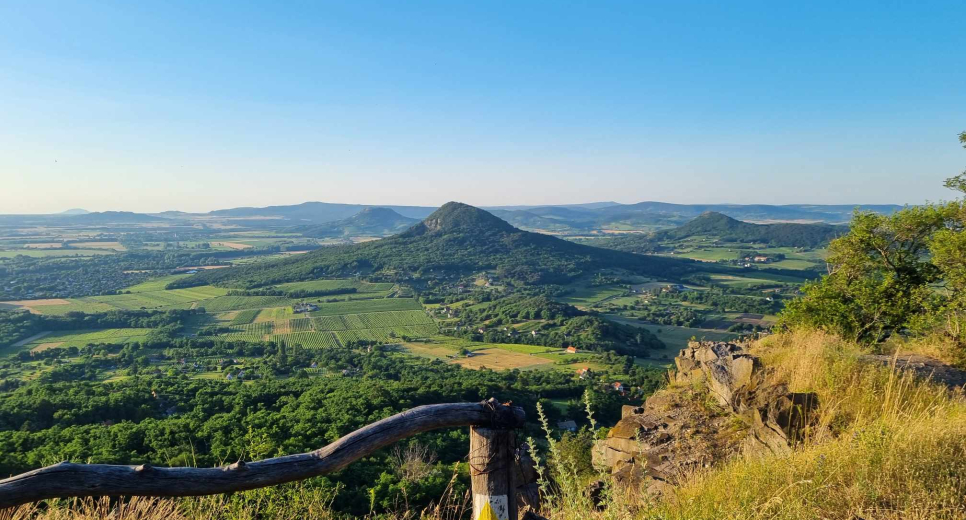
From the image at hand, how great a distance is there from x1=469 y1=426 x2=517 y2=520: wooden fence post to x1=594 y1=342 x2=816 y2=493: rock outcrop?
1917mm

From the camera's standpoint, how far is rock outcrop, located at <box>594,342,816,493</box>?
538cm

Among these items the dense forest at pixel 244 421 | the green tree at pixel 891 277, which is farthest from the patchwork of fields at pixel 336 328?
the green tree at pixel 891 277

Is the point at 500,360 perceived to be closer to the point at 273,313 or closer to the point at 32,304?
the point at 273,313

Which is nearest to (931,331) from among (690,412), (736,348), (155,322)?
(736,348)

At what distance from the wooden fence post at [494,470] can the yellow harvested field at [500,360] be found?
4500 cm

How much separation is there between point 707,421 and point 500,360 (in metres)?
44.8

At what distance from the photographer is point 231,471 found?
2455 millimetres

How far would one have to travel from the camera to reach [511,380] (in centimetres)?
3941

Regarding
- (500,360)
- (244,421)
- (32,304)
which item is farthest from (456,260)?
(244,421)

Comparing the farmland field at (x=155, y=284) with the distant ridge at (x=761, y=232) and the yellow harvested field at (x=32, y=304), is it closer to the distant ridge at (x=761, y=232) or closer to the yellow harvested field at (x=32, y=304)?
the yellow harvested field at (x=32, y=304)

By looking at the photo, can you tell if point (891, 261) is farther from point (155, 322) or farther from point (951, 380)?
point (155, 322)

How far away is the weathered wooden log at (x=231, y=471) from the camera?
83.9 inches

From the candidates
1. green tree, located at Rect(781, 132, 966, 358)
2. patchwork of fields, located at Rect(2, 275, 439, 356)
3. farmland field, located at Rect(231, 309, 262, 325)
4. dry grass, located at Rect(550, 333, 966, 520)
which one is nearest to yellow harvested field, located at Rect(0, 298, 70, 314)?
patchwork of fields, located at Rect(2, 275, 439, 356)

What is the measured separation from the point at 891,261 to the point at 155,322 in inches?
3201
